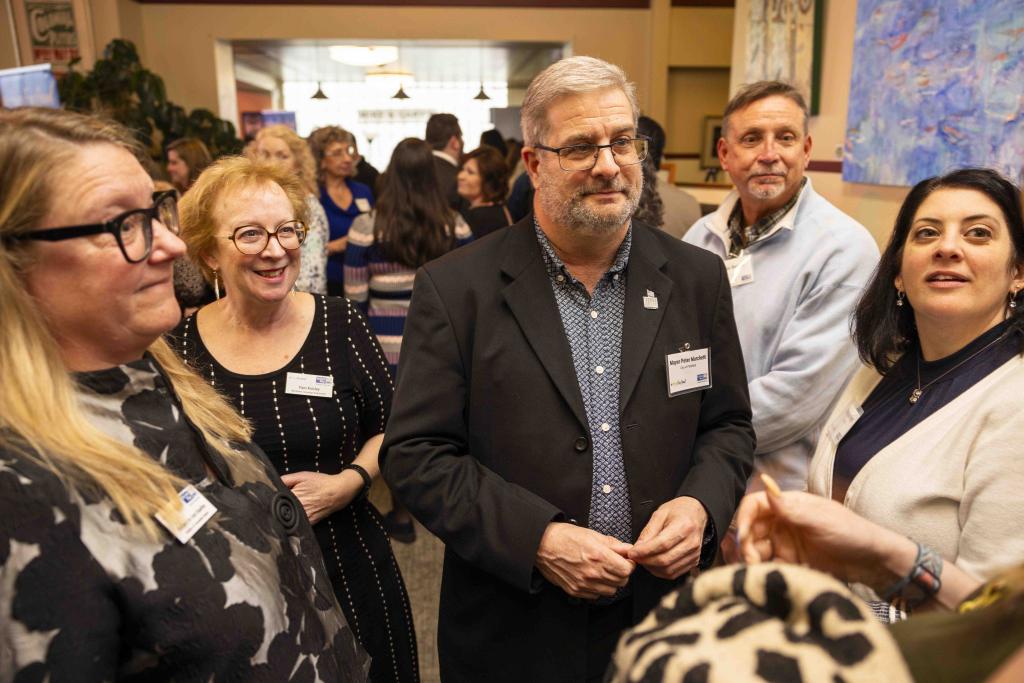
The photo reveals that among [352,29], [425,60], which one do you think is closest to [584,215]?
[352,29]

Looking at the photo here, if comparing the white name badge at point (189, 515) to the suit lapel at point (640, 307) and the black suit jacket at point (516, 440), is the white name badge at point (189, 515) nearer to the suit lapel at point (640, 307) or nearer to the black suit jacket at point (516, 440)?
the black suit jacket at point (516, 440)

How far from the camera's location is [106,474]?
861 mm

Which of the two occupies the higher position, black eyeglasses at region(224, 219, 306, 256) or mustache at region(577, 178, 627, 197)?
mustache at region(577, 178, 627, 197)

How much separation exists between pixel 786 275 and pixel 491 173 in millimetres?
3136

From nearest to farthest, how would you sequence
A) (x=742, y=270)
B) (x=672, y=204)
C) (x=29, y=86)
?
(x=742, y=270) → (x=672, y=204) → (x=29, y=86)

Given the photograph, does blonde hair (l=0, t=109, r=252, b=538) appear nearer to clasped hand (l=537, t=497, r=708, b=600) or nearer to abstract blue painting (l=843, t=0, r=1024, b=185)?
clasped hand (l=537, t=497, r=708, b=600)

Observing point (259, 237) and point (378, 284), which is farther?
point (378, 284)

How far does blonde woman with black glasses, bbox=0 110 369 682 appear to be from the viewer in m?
0.79

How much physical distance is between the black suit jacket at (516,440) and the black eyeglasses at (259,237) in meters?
0.53

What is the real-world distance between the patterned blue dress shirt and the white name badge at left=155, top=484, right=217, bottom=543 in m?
0.75

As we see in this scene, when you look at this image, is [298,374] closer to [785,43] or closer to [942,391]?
[942,391]

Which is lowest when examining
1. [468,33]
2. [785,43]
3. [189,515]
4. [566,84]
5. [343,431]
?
[343,431]

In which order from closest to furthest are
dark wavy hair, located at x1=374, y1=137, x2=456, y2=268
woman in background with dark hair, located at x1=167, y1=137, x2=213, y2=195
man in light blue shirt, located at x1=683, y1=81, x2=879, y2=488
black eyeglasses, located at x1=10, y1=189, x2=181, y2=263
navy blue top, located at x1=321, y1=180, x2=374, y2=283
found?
black eyeglasses, located at x1=10, y1=189, x2=181, y2=263 < man in light blue shirt, located at x1=683, y1=81, x2=879, y2=488 < dark wavy hair, located at x1=374, y1=137, x2=456, y2=268 < navy blue top, located at x1=321, y1=180, x2=374, y2=283 < woman in background with dark hair, located at x1=167, y1=137, x2=213, y2=195

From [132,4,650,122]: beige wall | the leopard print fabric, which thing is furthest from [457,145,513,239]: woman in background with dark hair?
the leopard print fabric
